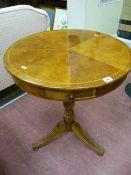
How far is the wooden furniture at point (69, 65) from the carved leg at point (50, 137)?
0.04 feet

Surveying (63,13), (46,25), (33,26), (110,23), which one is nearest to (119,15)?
(110,23)

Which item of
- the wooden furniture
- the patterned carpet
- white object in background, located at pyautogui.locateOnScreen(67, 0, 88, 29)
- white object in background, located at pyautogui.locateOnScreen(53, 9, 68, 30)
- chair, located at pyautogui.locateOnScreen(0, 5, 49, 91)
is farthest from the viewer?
white object in background, located at pyautogui.locateOnScreen(53, 9, 68, 30)

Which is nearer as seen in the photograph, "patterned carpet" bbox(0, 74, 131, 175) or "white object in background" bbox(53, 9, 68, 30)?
"patterned carpet" bbox(0, 74, 131, 175)

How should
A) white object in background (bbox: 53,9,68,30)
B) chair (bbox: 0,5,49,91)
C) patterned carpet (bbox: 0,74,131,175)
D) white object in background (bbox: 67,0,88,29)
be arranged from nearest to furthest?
patterned carpet (bbox: 0,74,131,175), chair (bbox: 0,5,49,91), white object in background (bbox: 67,0,88,29), white object in background (bbox: 53,9,68,30)

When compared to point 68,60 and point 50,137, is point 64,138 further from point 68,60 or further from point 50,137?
point 68,60

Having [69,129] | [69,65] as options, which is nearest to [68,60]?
[69,65]

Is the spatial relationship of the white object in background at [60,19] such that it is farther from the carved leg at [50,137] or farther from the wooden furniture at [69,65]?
the carved leg at [50,137]

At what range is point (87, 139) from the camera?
1.27 metres

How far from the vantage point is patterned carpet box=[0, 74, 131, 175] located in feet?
3.86


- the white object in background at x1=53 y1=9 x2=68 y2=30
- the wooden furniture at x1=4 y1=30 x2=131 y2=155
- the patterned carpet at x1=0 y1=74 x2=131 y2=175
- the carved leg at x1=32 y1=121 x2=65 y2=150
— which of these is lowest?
the patterned carpet at x1=0 y1=74 x2=131 y2=175

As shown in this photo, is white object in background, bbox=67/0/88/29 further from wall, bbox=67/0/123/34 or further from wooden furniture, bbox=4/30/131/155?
wooden furniture, bbox=4/30/131/155

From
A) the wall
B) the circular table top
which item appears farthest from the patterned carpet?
the wall

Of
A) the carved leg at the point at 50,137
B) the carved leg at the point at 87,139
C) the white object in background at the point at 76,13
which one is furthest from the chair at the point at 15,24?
the carved leg at the point at 87,139

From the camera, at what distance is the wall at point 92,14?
1.82m
